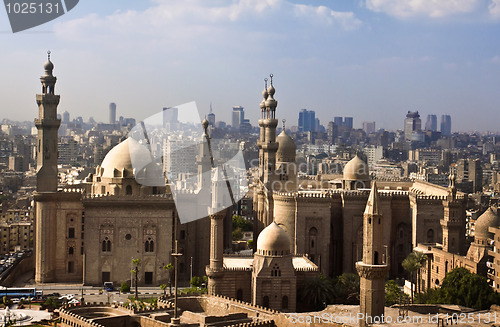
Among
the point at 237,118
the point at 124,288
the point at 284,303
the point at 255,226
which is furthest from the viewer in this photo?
the point at 237,118

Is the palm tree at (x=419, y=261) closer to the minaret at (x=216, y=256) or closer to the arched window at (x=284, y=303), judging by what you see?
the arched window at (x=284, y=303)

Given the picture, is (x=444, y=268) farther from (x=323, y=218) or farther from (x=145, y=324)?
(x=145, y=324)

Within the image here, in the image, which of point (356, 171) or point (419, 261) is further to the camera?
point (356, 171)

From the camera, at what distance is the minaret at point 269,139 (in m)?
46.6

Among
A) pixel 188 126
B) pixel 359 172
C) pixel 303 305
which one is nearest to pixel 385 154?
pixel 188 126

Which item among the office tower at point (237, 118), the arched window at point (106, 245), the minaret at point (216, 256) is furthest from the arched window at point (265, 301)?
the office tower at point (237, 118)

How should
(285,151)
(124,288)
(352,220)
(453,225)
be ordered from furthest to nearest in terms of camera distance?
(285,151), (352,220), (124,288), (453,225)

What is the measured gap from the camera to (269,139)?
47.4 metres

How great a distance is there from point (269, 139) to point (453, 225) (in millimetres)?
11758

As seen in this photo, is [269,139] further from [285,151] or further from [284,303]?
[284,303]

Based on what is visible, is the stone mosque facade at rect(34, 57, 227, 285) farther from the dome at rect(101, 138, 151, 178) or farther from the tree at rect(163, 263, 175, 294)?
the tree at rect(163, 263, 175, 294)

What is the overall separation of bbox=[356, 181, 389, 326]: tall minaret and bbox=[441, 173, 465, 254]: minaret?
43.0ft

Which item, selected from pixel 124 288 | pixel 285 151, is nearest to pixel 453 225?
pixel 285 151

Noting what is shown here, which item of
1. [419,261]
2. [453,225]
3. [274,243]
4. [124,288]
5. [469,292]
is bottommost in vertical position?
[124,288]
